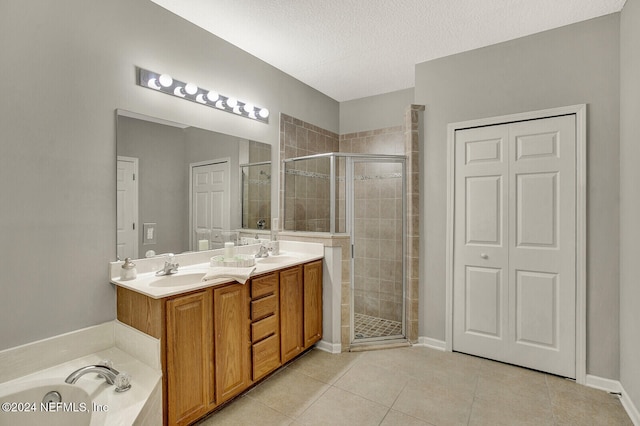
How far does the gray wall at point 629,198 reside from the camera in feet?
6.41

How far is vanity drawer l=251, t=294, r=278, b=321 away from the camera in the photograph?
7.23 ft

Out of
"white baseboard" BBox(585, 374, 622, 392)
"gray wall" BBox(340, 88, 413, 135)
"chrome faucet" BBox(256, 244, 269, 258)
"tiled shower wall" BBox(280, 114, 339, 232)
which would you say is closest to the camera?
"white baseboard" BBox(585, 374, 622, 392)

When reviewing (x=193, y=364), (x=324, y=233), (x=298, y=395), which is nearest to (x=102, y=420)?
(x=193, y=364)

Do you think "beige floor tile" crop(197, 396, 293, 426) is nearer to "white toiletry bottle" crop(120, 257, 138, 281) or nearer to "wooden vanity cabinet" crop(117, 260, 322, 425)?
"wooden vanity cabinet" crop(117, 260, 322, 425)

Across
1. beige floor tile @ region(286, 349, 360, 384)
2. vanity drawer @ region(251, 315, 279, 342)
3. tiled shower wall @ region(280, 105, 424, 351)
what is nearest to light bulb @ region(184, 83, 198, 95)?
tiled shower wall @ region(280, 105, 424, 351)

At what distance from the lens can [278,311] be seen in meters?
2.43

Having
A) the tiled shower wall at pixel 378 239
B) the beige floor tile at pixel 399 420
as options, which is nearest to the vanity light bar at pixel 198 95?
the tiled shower wall at pixel 378 239

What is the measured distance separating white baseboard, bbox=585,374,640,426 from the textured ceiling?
2.75m

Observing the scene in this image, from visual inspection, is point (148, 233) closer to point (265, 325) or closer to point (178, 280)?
point (178, 280)

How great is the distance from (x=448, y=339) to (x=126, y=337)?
8.68 feet

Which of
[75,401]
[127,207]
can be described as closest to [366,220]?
[127,207]

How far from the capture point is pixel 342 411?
6.64ft

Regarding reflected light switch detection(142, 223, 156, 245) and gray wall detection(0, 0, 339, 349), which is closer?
gray wall detection(0, 0, 339, 349)

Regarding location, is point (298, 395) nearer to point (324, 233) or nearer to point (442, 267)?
point (324, 233)
